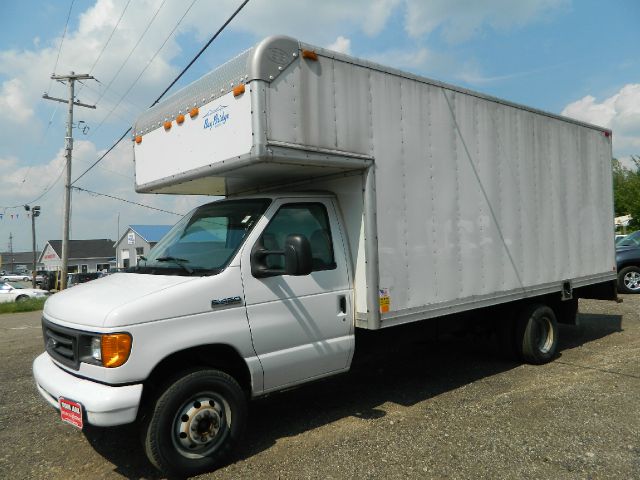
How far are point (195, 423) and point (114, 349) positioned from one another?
2.72ft

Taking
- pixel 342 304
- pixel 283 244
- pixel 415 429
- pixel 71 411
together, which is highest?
pixel 283 244

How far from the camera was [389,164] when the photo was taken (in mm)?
4609

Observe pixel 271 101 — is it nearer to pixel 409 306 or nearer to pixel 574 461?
pixel 409 306

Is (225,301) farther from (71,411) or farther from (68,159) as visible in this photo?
(68,159)

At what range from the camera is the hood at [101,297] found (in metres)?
3.43

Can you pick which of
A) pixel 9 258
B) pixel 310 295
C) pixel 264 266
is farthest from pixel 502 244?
pixel 9 258

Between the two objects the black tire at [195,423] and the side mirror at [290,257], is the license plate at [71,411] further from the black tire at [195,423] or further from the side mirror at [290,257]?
the side mirror at [290,257]

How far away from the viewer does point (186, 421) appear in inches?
141

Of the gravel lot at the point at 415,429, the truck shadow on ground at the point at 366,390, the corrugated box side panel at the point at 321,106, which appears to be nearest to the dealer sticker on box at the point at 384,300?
the truck shadow on ground at the point at 366,390

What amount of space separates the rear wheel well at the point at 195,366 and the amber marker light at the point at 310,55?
238 centimetres

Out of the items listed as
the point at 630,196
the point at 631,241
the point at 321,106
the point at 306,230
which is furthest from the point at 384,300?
the point at 630,196

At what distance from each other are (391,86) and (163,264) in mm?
2635

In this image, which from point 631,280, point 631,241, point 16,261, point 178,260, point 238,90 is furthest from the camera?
point 16,261

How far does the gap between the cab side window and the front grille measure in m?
1.58
